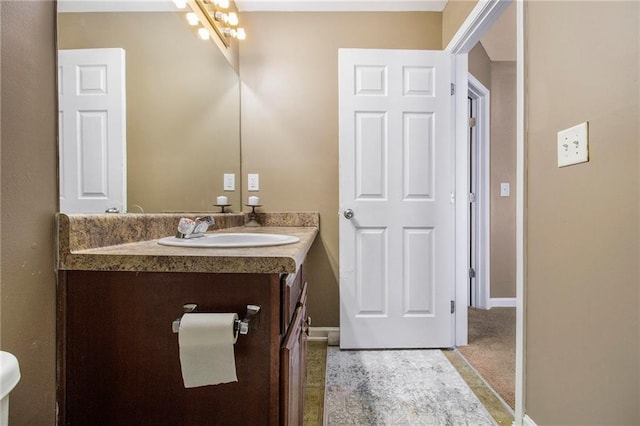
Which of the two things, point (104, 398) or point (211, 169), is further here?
point (211, 169)

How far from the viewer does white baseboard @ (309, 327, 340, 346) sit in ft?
6.81

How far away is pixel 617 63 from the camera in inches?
31.8

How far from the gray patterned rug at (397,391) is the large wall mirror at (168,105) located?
1.14 meters

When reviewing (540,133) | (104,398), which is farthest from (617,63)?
(104,398)

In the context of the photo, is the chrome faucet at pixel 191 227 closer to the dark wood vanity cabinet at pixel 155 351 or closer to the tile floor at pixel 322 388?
the dark wood vanity cabinet at pixel 155 351

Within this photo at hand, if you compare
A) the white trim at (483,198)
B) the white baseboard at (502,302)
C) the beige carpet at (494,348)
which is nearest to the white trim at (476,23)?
the white trim at (483,198)

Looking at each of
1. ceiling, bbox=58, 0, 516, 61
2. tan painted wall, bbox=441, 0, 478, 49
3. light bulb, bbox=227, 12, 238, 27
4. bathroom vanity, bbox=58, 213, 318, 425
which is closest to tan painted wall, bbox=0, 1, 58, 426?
bathroom vanity, bbox=58, 213, 318, 425

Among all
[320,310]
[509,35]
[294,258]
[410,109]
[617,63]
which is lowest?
[320,310]

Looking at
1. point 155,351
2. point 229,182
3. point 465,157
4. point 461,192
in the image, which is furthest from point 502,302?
point 155,351

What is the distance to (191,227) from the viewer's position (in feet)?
3.33

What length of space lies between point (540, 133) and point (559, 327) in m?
0.66

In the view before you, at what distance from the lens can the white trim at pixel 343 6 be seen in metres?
2.02

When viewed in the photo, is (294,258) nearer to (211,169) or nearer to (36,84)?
(36,84)

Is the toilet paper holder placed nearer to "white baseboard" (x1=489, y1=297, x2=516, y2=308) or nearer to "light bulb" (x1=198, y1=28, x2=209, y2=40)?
"light bulb" (x1=198, y1=28, x2=209, y2=40)
